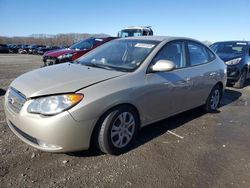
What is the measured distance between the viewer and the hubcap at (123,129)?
11.5 feet

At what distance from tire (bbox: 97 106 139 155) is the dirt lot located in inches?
5.4

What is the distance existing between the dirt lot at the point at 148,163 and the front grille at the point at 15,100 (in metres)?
0.66

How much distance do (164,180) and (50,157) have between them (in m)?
1.50

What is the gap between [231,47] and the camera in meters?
10.0

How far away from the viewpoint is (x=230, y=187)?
9.85 feet

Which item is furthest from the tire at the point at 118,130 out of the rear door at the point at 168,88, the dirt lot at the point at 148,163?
the rear door at the point at 168,88

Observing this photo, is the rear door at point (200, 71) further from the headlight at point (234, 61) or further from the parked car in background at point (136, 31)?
the parked car in background at point (136, 31)

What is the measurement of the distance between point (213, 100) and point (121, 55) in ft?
8.59

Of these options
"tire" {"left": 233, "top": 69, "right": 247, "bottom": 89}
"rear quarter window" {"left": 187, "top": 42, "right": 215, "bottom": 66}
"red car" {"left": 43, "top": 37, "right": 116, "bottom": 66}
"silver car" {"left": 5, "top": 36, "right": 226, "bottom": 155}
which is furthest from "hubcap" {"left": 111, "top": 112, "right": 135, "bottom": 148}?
"red car" {"left": 43, "top": 37, "right": 116, "bottom": 66}

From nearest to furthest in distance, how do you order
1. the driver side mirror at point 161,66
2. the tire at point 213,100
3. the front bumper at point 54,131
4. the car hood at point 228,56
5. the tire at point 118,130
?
the front bumper at point 54,131 < the tire at point 118,130 < the driver side mirror at point 161,66 < the tire at point 213,100 < the car hood at point 228,56

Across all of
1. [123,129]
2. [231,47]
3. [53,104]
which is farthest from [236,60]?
[53,104]

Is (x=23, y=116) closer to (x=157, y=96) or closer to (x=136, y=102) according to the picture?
(x=136, y=102)

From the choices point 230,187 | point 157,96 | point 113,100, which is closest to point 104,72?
point 113,100

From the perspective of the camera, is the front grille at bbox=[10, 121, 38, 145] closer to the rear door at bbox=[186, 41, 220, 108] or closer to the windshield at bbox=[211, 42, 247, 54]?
the rear door at bbox=[186, 41, 220, 108]
